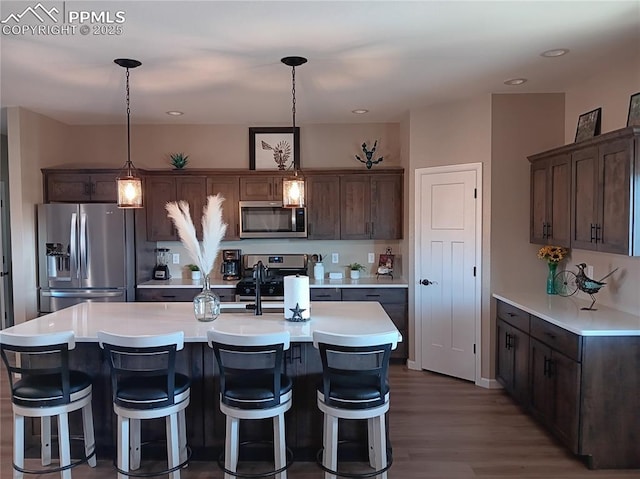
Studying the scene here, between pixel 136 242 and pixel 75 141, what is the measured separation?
1.62 metres

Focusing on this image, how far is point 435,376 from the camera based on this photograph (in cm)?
476

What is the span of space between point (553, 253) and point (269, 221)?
116 inches

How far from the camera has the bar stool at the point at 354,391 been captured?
2504mm

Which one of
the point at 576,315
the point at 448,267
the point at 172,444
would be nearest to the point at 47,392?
the point at 172,444

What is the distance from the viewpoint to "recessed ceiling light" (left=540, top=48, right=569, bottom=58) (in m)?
3.23

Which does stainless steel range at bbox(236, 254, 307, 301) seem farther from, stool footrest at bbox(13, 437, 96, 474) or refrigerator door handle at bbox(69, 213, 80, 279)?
stool footrest at bbox(13, 437, 96, 474)

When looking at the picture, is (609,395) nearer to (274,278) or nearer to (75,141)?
(274,278)

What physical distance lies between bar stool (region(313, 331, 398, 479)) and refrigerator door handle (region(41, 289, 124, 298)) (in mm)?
3159

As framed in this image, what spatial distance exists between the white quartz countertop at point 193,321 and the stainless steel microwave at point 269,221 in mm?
1843

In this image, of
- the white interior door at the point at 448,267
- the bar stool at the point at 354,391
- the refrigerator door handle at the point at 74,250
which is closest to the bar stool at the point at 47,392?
the bar stool at the point at 354,391

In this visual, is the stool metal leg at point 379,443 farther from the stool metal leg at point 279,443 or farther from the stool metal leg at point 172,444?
the stool metal leg at point 172,444

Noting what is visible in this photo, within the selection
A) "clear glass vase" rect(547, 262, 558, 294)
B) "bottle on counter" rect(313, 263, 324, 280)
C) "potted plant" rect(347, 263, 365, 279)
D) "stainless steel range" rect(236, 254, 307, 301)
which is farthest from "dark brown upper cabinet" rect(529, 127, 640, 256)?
"stainless steel range" rect(236, 254, 307, 301)

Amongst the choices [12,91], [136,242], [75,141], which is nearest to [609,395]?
[136,242]
